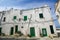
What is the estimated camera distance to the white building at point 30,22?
22.6 meters

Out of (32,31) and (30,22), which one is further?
(30,22)

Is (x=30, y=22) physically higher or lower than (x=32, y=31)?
higher

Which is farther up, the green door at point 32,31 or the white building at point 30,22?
the white building at point 30,22

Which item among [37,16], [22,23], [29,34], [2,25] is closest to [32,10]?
[37,16]

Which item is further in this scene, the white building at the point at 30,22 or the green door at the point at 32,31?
the green door at the point at 32,31

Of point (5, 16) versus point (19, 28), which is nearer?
point (19, 28)

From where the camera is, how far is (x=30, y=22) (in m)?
24.1

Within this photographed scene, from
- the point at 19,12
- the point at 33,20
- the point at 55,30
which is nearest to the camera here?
the point at 55,30

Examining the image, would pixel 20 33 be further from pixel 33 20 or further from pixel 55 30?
pixel 55 30

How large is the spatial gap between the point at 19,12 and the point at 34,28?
20.2 feet

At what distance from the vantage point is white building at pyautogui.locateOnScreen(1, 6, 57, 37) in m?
22.6

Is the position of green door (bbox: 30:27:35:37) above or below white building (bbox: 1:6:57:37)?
below

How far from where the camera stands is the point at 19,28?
2419 centimetres

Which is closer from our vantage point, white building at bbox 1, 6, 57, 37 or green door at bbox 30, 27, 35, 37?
white building at bbox 1, 6, 57, 37
